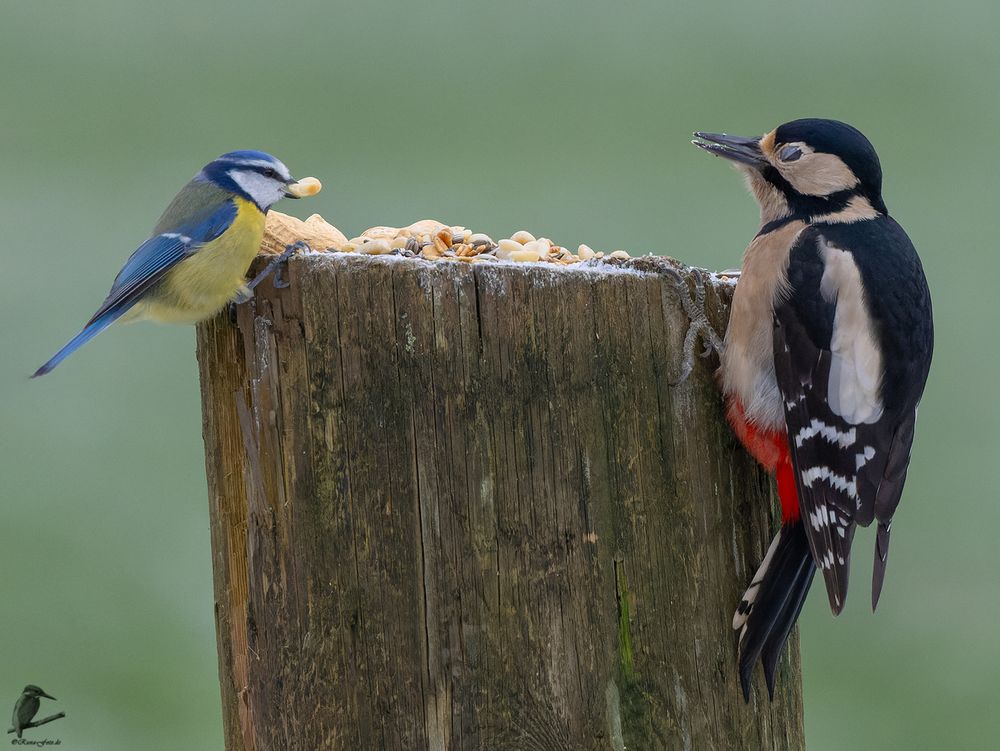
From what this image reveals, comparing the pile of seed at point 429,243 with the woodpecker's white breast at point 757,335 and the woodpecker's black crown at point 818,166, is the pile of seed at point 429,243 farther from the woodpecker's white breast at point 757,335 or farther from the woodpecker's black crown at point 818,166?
the woodpecker's black crown at point 818,166

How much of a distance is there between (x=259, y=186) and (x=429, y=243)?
2.06 feet

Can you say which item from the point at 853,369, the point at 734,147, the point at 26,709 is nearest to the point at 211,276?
the point at 26,709

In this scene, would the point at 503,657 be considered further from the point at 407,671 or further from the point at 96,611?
the point at 96,611

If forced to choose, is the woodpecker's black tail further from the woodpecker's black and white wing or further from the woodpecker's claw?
the woodpecker's claw

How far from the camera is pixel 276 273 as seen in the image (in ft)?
9.93

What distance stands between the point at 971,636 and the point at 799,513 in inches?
266

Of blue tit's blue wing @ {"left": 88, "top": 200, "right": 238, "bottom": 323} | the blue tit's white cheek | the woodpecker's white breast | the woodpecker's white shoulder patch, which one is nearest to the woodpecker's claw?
blue tit's blue wing @ {"left": 88, "top": 200, "right": 238, "bottom": 323}

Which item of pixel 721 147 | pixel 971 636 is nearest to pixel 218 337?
pixel 721 147

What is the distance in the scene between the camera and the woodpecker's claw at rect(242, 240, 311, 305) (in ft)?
9.86

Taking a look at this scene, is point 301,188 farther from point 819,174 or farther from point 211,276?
point 819,174

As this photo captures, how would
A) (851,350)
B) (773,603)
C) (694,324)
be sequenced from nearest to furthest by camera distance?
(773,603), (694,324), (851,350)

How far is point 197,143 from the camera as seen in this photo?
1416cm

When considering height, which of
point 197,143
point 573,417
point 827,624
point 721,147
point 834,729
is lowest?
point 834,729

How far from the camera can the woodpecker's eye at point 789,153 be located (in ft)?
13.5
